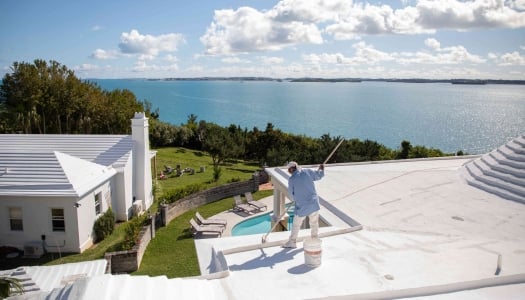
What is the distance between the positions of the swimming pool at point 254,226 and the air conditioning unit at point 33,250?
8349mm

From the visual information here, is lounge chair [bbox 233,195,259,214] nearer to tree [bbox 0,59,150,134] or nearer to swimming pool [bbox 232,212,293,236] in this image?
swimming pool [bbox 232,212,293,236]

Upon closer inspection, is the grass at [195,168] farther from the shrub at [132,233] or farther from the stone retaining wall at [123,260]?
the stone retaining wall at [123,260]

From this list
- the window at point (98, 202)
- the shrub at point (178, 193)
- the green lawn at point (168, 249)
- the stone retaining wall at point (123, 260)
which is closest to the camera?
the stone retaining wall at point (123, 260)

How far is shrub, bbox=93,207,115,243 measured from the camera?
1720 centimetres

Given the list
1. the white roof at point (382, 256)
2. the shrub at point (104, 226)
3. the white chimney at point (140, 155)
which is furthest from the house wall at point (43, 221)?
the white roof at point (382, 256)

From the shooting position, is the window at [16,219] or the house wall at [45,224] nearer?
the house wall at [45,224]

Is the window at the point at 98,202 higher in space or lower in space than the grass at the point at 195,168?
higher

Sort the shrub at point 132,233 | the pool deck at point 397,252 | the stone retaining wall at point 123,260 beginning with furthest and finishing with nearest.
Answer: the shrub at point 132,233
the stone retaining wall at point 123,260
the pool deck at point 397,252

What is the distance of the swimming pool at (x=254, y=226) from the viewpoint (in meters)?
19.5

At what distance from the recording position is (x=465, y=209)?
11.4 meters

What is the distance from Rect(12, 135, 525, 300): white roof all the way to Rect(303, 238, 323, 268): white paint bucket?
0.50 ft

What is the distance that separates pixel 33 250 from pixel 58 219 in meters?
1.47

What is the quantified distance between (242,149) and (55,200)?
20827mm

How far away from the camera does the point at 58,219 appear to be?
15953 mm
